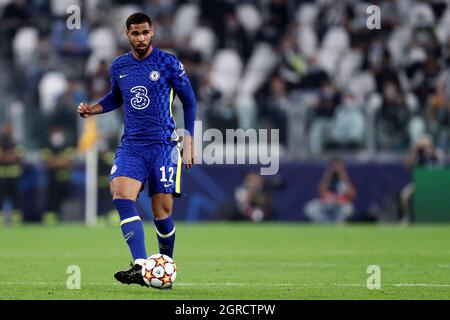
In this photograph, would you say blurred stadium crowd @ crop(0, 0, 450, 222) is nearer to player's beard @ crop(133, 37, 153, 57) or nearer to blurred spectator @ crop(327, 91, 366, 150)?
blurred spectator @ crop(327, 91, 366, 150)

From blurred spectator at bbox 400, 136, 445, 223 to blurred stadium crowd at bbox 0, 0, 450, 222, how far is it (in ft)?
0.75

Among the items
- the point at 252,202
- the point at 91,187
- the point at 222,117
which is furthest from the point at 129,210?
the point at 91,187

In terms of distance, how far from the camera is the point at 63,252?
16312mm

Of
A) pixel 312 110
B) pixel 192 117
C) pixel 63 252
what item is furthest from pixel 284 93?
pixel 192 117

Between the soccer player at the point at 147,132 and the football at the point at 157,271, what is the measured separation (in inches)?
12.6

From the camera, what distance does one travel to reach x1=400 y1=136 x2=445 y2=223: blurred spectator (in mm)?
23078

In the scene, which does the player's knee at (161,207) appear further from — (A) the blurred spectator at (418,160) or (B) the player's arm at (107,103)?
(A) the blurred spectator at (418,160)

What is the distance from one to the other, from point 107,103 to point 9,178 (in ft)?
46.7

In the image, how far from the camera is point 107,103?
11.1 meters

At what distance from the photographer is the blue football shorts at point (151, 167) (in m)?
10.5

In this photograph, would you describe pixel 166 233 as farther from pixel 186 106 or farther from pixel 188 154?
pixel 186 106

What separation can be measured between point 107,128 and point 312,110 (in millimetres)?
4391

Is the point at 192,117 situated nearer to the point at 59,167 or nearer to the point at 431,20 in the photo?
the point at 59,167

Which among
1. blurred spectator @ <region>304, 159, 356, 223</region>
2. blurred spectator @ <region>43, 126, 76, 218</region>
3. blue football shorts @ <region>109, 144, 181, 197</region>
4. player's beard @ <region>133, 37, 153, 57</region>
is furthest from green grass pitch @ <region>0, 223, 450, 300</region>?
player's beard @ <region>133, 37, 153, 57</region>
